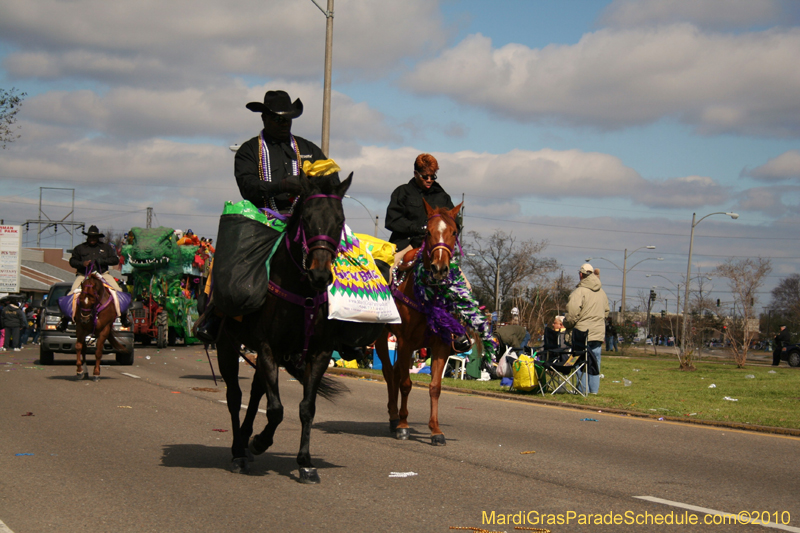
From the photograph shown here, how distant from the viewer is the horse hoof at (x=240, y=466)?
650 centimetres

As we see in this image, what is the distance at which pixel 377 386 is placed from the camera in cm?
1672

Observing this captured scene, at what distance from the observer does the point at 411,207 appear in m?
9.86

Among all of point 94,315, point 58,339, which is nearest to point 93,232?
point 94,315

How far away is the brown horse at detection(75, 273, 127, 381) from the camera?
1597 cm

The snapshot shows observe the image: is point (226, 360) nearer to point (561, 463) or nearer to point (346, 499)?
point (346, 499)

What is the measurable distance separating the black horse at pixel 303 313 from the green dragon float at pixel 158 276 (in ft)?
80.0

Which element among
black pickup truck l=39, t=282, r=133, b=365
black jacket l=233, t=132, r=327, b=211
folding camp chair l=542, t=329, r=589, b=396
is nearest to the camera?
black jacket l=233, t=132, r=327, b=211

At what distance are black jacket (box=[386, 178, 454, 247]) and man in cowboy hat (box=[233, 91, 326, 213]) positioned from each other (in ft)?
8.76

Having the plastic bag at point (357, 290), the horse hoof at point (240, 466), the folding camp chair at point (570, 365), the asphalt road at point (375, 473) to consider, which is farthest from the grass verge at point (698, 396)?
the horse hoof at point (240, 466)

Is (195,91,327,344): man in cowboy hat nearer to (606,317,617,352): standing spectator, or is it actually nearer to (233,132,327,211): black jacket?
(233,132,327,211): black jacket

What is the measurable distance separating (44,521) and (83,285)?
12.0 metres

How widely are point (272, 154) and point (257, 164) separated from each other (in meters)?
0.19

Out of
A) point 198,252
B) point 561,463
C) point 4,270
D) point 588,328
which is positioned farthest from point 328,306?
point 4,270

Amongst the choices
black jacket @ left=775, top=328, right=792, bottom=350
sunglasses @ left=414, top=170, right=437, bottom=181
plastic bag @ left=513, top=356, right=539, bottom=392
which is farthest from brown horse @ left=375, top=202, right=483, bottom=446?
black jacket @ left=775, top=328, right=792, bottom=350
